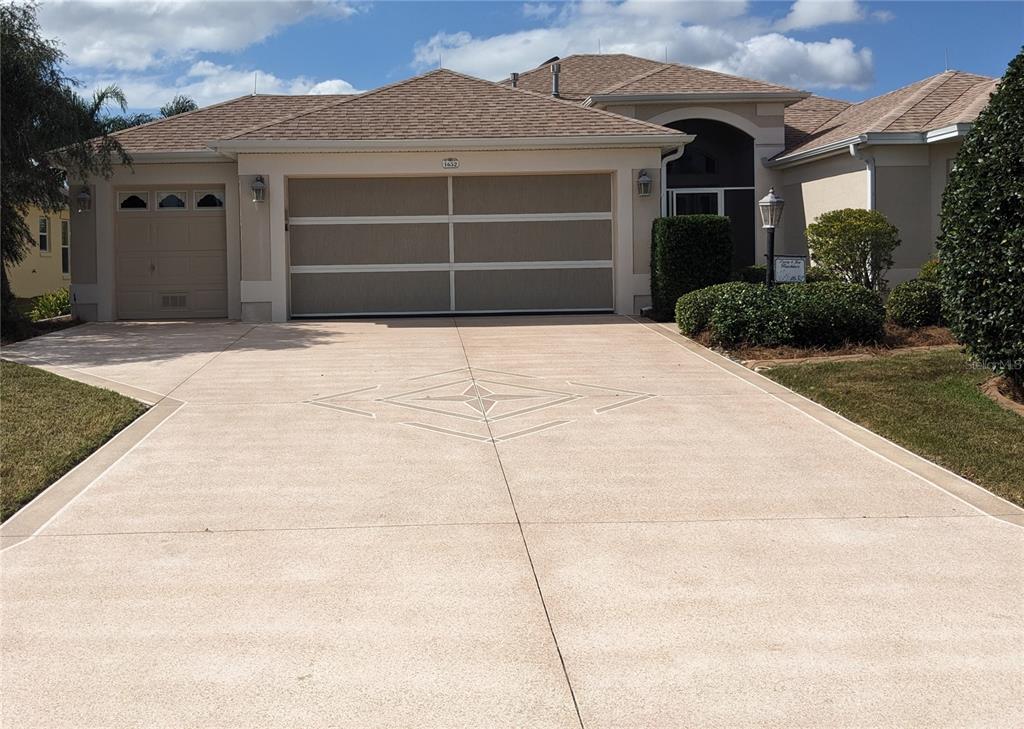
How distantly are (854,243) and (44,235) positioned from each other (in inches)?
973

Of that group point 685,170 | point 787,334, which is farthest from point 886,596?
point 685,170

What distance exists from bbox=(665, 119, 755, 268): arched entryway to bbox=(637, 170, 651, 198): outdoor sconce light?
15.1 ft

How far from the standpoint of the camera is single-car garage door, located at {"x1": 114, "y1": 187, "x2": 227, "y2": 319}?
18.2 meters

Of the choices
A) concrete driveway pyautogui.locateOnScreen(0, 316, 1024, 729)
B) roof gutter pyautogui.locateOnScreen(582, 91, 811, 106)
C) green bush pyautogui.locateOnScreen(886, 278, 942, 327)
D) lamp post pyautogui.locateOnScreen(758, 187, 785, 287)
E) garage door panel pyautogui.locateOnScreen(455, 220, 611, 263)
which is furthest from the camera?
roof gutter pyautogui.locateOnScreen(582, 91, 811, 106)

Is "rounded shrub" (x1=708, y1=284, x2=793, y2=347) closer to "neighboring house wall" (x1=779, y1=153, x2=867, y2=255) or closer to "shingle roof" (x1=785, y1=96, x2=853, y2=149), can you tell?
"neighboring house wall" (x1=779, y1=153, x2=867, y2=255)

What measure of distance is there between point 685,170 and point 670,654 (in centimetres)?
1838

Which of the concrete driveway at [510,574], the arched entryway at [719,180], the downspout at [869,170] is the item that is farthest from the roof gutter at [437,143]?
the concrete driveway at [510,574]

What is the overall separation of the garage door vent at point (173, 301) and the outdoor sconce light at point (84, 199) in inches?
77.7

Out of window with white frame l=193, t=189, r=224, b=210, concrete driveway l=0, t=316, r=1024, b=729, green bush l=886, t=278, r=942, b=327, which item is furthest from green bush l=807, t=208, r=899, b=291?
window with white frame l=193, t=189, r=224, b=210

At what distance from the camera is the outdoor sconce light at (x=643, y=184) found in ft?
55.5

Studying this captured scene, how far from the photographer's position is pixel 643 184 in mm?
16906

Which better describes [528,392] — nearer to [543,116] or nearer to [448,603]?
[448,603]

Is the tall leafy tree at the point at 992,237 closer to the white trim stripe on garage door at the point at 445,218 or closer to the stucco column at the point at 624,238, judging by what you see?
the stucco column at the point at 624,238

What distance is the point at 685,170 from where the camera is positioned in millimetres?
21516
